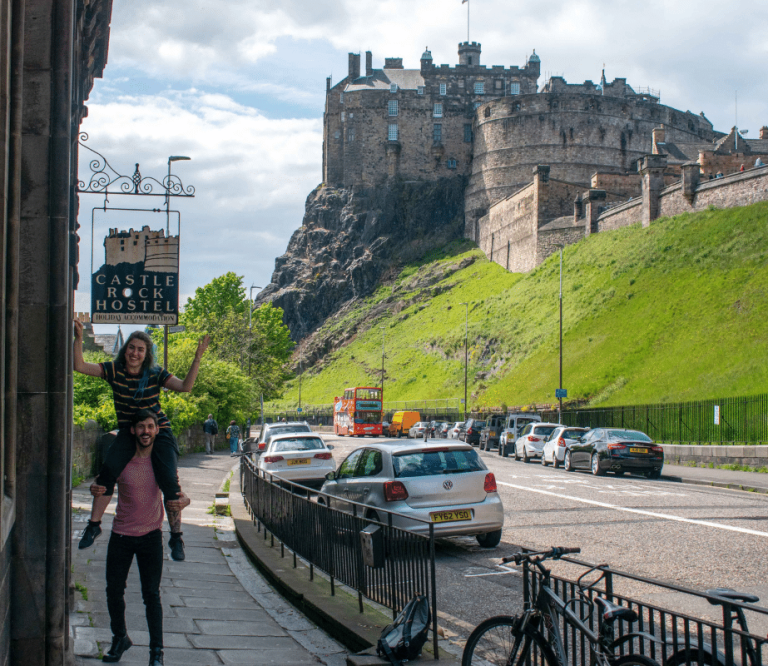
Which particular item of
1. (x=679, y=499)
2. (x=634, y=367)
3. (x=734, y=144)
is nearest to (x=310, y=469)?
(x=679, y=499)

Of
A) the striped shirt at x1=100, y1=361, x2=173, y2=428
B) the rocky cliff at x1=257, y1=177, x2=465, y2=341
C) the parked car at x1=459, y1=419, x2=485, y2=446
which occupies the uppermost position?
the rocky cliff at x1=257, y1=177, x2=465, y2=341

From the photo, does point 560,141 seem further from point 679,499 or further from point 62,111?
point 62,111

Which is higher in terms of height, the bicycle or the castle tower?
the castle tower

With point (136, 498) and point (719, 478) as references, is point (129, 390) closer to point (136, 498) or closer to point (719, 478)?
point (136, 498)

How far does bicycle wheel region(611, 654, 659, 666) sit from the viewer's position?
398cm

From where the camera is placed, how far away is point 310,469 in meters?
19.6

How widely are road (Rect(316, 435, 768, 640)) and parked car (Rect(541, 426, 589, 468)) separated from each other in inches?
331

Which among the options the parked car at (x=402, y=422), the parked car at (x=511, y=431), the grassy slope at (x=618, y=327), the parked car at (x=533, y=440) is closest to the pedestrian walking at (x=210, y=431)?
the parked car at (x=511, y=431)

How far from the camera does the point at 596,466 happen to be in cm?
2381

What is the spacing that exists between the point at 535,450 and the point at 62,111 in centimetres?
2734

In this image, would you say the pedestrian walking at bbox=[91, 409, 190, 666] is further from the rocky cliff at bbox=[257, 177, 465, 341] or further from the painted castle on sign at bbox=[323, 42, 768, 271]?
the rocky cliff at bbox=[257, 177, 465, 341]

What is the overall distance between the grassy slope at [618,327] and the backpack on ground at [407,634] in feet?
96.9

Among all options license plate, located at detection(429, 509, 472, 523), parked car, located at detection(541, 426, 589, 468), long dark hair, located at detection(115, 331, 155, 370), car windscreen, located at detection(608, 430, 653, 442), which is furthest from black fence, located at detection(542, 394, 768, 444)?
long dark hair, located at detection(115, 331, 155, 370)

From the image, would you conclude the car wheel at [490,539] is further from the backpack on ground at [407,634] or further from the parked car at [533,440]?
the parked car at [533,440]
